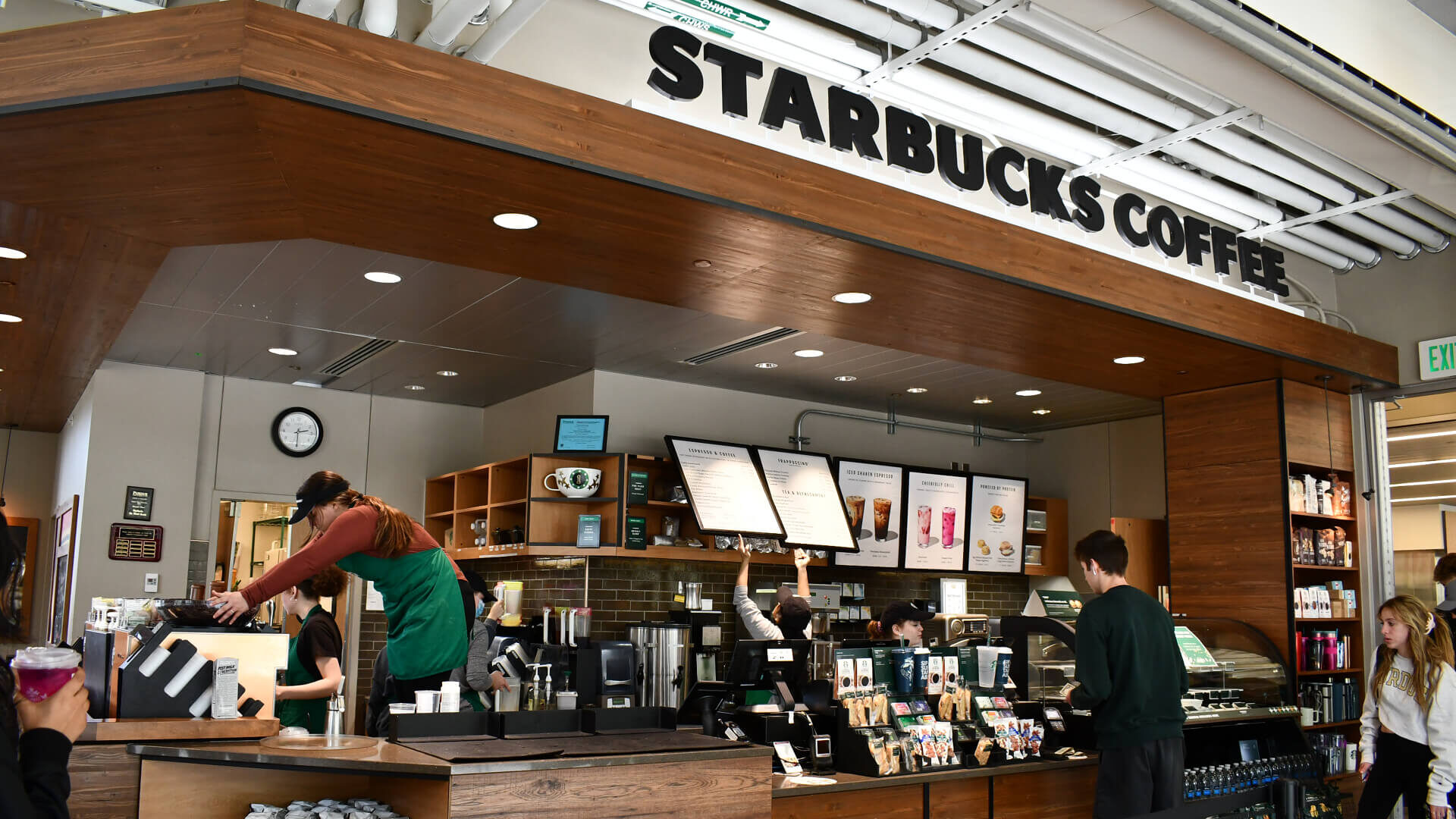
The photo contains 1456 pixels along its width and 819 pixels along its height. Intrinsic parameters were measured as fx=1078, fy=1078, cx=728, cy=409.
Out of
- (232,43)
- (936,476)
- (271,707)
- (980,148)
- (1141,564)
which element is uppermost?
(980,148)

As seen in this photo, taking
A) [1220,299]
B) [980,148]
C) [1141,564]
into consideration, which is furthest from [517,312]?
[1141,564]

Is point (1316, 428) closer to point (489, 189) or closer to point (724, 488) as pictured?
point (724, 488)

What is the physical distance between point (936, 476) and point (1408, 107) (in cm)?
530

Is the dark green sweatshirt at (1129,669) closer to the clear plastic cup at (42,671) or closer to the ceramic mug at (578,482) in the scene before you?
the clear plastic cup at (42,671)

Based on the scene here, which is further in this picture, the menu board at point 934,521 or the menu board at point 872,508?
the menu board at point 934,521

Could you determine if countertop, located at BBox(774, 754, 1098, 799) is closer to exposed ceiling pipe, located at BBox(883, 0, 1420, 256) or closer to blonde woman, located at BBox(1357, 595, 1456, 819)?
blonde woman, located at BBox(1357, 595, 1456, 819)

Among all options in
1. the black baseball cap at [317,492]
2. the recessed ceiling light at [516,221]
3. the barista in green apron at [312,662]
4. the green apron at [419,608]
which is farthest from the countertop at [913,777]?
the recessed ceiling light at [516,221]

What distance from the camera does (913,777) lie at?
465 cm

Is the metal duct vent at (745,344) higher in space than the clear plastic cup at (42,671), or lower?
higher

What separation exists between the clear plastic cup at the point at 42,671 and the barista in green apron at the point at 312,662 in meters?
2.23

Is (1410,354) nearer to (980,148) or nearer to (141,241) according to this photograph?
(980,148)

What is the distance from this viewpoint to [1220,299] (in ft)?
19.3

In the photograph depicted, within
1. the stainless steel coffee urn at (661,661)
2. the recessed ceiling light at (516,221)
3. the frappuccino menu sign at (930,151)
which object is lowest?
the stainless steel coffee urn at (661,661)

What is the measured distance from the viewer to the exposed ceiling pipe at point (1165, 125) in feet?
14.6
